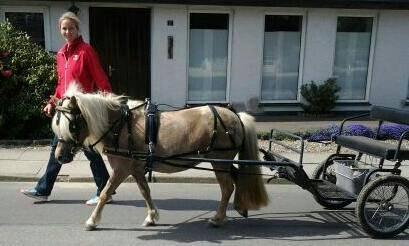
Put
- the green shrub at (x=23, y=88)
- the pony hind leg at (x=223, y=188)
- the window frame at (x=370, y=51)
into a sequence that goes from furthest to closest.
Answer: the window frame at (x=370, y=51) → the green shrub at (x=23, y=88) → the pony hind leg at (x=223, y=188)

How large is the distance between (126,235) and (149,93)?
6.85m

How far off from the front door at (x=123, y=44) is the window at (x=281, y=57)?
2910 millimetres

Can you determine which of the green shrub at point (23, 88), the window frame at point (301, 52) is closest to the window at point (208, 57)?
the window frame at point (301, 52)

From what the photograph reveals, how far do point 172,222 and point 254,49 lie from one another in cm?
699

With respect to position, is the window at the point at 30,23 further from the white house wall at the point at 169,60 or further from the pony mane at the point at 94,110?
the pony mane at the point at 94,110

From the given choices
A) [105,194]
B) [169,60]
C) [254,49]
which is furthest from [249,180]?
[254,49]

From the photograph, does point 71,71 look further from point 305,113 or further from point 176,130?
point 305,113

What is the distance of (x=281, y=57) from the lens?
12344 mm

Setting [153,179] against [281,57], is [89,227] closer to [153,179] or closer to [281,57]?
[153,179]

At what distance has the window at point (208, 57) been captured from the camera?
11.8m

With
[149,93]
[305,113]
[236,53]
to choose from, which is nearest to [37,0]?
[149,93]

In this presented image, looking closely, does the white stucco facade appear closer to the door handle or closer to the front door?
the front door

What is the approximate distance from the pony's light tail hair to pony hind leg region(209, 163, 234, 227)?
11cm

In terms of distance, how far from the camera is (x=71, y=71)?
5660 mm
